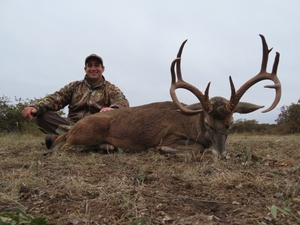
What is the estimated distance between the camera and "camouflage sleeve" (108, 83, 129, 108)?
711cm

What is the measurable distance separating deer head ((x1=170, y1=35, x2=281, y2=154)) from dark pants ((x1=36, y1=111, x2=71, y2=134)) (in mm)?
2926

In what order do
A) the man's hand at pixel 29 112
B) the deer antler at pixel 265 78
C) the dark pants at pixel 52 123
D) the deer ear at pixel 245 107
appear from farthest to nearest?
the dark pants at pixel 52 123, the man's hand at pixel 29 112, the deer ear at pixel 245 107, the deer antler at pixel 265 78

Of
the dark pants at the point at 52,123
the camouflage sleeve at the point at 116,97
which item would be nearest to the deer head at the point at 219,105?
the camouflage sleeve at the point at 116,97

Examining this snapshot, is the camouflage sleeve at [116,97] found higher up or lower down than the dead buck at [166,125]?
higher up

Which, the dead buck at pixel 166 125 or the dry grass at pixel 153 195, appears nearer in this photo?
the dry grass at pixel 153 195

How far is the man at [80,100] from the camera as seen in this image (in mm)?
7199

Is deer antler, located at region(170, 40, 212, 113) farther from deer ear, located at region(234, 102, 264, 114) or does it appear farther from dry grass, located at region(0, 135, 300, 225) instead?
dry grass, located at region(0, 135, 300, 225)

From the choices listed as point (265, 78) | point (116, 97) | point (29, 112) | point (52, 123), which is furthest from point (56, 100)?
point (265, 78)

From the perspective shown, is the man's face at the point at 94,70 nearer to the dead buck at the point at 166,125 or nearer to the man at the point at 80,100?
the man at the point at 80,100

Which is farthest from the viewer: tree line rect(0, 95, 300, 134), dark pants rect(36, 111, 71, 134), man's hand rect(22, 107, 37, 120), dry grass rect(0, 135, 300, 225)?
tree line rect(0, 95, 300, 134)

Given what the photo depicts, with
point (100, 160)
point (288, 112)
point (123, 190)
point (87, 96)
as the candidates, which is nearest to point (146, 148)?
point (100, 160)

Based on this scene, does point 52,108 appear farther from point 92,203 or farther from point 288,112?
point 288,112

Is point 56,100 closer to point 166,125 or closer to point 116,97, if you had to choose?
point 116,97

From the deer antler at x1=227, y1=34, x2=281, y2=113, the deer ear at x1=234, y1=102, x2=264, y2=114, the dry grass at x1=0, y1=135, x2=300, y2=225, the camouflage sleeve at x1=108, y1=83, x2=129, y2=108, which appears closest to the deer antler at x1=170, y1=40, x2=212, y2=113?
the deer antler at x1=227, y1=34, x2=281, y2=113
